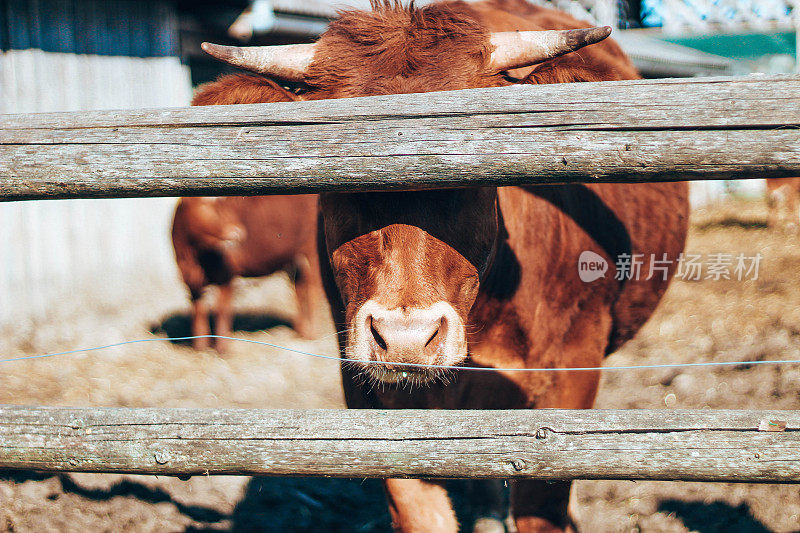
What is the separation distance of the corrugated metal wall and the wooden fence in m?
5.24

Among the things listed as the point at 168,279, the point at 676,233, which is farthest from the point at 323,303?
the point at 676,233

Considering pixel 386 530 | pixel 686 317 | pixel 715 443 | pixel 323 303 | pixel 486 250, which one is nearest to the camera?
pixel 715 443

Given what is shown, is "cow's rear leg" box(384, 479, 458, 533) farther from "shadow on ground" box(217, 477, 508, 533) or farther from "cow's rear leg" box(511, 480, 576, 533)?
"shadow on ground" box(217, 477, 508, 533)

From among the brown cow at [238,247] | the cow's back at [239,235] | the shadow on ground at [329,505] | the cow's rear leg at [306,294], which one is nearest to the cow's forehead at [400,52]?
the shadow on ground at [329,505]

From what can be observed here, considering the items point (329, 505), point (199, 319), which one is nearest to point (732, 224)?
point (199, 319)

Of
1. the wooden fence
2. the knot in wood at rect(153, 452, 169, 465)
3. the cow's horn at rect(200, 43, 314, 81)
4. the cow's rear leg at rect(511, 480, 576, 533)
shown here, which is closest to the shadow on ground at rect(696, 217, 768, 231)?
the cow's rear leg at rect(511, 480, 576, 533)

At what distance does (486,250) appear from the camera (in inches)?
82.4

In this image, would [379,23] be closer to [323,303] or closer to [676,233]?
[676,233]

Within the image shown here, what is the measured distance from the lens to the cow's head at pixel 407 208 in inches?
70.0

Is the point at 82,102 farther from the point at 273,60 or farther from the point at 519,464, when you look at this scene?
the point at 519,464

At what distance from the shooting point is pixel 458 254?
1938mm

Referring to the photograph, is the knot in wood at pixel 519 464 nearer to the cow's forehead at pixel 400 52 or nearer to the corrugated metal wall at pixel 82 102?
the cow's forehead at pixel 400 52

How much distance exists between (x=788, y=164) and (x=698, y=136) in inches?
7.7

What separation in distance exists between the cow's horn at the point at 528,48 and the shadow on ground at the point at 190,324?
484 cm
